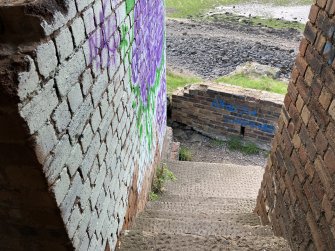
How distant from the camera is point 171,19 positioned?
15.6 metres

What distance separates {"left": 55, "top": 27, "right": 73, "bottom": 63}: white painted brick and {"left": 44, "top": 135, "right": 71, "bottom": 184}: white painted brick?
375 mm

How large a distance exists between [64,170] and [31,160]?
259 millimetres

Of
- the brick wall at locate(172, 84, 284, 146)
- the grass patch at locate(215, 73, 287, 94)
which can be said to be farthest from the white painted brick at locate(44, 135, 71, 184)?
the grass patch at locate(215, 73, 287, 94)

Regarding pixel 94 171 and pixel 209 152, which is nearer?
pixel 94 171

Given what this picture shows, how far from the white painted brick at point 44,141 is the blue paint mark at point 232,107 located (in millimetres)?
5610

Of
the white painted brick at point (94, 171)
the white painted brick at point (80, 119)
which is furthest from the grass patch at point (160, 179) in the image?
the white painted brick at point (80, 119)

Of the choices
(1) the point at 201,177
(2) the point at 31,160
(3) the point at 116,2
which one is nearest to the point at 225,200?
(1) the point at 201,177

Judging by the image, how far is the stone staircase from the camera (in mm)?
2721

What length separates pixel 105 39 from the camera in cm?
210

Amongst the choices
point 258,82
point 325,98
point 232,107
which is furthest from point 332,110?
point 258,82

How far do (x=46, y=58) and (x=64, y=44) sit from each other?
0.58 feet

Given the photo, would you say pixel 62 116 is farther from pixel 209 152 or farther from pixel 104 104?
pixel 209 152

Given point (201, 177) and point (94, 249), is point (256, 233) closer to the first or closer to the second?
point (94, 249)

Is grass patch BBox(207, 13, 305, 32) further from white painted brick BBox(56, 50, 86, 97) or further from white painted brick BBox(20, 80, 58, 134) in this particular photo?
white painted brick BBox(20, 80, 58, 134)
